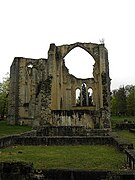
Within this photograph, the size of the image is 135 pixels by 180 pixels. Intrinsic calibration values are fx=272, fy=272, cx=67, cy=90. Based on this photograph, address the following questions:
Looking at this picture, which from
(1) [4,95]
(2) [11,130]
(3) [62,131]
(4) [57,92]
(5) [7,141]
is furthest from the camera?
(1) [4,95]

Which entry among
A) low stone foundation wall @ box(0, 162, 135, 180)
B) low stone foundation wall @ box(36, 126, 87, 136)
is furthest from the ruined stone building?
low stone foundation wall @ box(0, 162, 135, 180)

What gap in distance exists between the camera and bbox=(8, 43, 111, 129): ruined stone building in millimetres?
24031

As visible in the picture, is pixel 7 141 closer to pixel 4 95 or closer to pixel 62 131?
pixel 62 131

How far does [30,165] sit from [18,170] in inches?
10.8

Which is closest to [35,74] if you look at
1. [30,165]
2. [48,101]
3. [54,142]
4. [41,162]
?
[48,101]

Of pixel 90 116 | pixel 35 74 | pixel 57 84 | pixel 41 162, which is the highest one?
pixel 35 74

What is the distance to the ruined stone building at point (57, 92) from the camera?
24.0m

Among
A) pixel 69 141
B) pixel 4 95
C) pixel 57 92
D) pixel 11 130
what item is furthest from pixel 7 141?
pixel 4 95

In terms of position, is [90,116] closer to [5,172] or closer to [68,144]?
[68,144]

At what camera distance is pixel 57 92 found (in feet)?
95.3

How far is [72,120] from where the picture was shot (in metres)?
24.0

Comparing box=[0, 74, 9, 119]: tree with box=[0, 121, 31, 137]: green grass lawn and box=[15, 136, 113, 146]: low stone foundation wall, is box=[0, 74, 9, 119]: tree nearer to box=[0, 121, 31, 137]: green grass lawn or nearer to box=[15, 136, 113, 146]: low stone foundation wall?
box=[0, 121, 31, 137]: green grass lawn

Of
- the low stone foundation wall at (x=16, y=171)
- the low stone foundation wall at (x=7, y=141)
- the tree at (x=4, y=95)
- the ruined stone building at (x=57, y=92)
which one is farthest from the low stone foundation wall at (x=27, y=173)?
the tree at (x=4, y=95)

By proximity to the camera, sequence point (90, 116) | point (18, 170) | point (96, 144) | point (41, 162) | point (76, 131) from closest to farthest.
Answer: point (18, 170)
point (41, 162)
point (96, 144)
point (76, 131)
point (90, 116)
